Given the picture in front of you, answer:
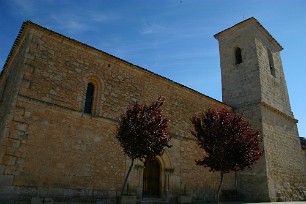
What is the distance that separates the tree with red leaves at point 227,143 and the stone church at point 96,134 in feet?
7.63

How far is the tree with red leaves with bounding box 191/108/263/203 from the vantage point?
1002cm

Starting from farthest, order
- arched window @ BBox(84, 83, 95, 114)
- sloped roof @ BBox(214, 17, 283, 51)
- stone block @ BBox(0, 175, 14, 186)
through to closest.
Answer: sloped roof @ BBox(214, 17, 283, 51) → arched window @ BBox(84, 83, 95, 114) → stone block @ BBox(0, 175, 14, 186)

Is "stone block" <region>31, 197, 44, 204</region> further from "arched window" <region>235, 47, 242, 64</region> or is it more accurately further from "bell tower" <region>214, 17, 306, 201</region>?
"arched window" <region>235, 47, 242, 64</region>

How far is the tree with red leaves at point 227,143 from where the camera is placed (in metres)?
10.0

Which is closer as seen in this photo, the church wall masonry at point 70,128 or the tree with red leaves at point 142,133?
the church wall masonry at point 70,128

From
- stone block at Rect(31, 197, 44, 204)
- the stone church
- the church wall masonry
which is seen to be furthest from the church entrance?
stone block at Rect(31, 197, 44, 204)

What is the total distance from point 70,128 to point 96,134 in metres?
1.01

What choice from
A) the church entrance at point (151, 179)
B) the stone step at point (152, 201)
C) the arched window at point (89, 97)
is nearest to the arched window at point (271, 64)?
the church entrance at point (151, 179)

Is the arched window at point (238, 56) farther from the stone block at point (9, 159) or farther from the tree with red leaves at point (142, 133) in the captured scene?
the stone block at point (9, 159)

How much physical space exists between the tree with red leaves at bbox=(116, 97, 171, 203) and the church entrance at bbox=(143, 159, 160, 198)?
302cm

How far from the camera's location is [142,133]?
823 cm

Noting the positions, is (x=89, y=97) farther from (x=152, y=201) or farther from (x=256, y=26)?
(x=256, y=26)

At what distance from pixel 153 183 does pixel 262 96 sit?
8834mm

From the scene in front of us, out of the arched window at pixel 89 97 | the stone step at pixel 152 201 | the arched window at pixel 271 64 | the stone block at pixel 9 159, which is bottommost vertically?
the stone step at pixel 152 201
